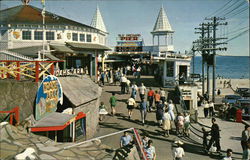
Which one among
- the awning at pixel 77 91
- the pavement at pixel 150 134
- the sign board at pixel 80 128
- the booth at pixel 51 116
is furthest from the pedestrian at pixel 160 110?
the booth at pixel 51 116

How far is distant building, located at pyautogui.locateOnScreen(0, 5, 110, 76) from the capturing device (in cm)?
2817

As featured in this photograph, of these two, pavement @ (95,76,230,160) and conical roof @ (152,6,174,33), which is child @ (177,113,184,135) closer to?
pavement @ (95,76,230,160)

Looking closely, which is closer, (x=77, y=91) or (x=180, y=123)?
(x=77, y=91)

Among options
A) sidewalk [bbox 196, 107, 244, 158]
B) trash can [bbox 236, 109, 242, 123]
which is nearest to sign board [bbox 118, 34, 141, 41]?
sidewalk [bbox 196, 107, 244, 158]

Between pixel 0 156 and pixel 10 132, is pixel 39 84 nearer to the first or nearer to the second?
pixel 10 132

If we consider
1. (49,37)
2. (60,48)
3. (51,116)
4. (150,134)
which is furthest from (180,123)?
(49,37)

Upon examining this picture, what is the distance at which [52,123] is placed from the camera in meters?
9.66

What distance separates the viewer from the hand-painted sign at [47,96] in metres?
9.83

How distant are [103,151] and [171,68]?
21.4 meters

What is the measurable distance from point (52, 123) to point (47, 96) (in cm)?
127

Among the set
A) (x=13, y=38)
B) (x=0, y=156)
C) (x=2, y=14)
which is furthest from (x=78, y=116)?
(x=2, y=14)

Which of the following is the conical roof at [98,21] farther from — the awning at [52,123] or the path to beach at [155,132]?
the awning at [52,123]

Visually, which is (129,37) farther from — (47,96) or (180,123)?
(47,96)

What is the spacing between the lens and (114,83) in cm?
2745
